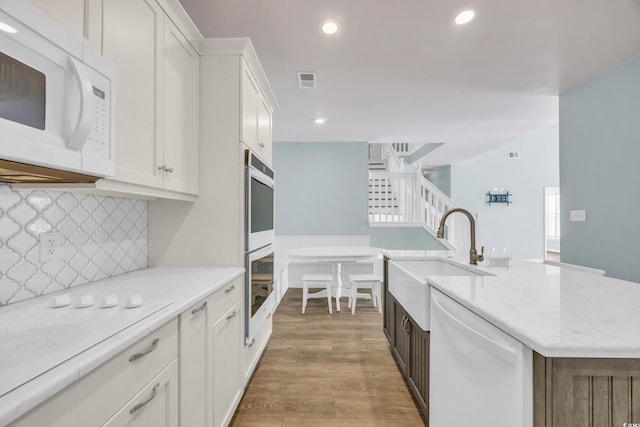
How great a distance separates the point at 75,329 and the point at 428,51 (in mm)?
2815

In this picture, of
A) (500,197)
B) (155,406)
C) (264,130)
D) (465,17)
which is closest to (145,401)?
(155,406)

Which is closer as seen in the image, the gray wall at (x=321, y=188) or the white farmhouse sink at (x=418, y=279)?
the white farmhouse sink at (x=418, y=279)

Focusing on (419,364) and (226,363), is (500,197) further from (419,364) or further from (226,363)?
(226,363)

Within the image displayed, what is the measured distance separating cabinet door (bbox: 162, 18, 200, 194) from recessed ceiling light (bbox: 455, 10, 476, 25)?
5.85ft

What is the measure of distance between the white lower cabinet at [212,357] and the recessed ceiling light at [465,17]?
230cm

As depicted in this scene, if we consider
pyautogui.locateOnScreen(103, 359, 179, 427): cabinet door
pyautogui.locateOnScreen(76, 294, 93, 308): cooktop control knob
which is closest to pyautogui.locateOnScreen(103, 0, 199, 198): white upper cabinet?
pyautogui.locateOnScreen(76, 294, 93, 308): cooktop control knob

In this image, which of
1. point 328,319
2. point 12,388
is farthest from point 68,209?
point 328,319

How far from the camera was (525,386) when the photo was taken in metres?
0.79

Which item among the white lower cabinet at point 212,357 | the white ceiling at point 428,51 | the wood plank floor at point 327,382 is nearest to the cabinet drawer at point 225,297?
the white lower cabinet at point 212,357

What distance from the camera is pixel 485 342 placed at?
93 cm

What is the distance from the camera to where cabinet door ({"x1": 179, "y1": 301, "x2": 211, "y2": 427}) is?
116cm

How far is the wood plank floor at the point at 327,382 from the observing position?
5.92ft

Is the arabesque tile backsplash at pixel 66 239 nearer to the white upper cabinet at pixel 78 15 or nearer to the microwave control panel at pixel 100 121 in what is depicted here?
the microwave control panel at pixel 100 121

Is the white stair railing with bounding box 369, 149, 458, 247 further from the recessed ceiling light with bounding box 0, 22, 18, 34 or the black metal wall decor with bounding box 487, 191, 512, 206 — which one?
the recessed ceiling light with bounding box 0, 22, 18, 34
